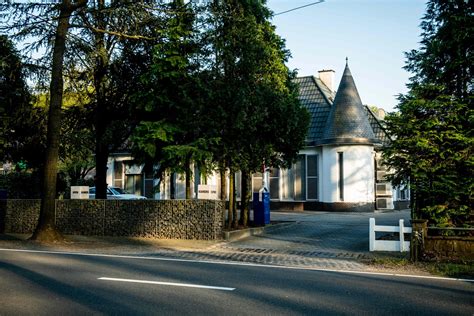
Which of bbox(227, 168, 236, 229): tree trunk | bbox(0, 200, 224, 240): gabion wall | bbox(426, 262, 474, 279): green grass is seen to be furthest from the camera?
bbox(227, 168, 236, 229): tree trunk

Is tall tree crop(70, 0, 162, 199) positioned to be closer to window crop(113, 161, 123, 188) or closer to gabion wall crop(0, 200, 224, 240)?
gabion wall crop(0, 200, 224, 240)

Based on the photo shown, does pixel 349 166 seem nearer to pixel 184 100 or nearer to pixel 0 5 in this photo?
pixel 184 100

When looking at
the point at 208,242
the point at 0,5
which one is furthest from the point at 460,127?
the point at 0,5

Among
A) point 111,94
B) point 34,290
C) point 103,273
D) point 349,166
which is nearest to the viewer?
point 34,290

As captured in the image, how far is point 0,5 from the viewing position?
16609 mm

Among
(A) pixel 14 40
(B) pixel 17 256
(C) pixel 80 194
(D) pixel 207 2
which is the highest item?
(D) pixel 207 2

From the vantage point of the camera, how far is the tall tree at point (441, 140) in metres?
12.6

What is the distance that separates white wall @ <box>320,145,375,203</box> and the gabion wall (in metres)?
15.3

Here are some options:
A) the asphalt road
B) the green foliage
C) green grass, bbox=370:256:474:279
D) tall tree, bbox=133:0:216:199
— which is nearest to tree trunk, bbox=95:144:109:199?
tall tree, bbox=133:0:216:199

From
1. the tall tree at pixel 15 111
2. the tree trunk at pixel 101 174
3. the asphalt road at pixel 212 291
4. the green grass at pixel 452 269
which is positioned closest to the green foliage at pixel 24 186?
the tall tree at pixel 15 111

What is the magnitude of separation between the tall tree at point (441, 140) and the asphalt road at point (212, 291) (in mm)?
3969

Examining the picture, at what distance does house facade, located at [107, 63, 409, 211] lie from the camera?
29703 mm

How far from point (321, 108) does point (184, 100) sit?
1858 centimetres

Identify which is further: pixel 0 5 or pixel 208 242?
pixel 0 5
